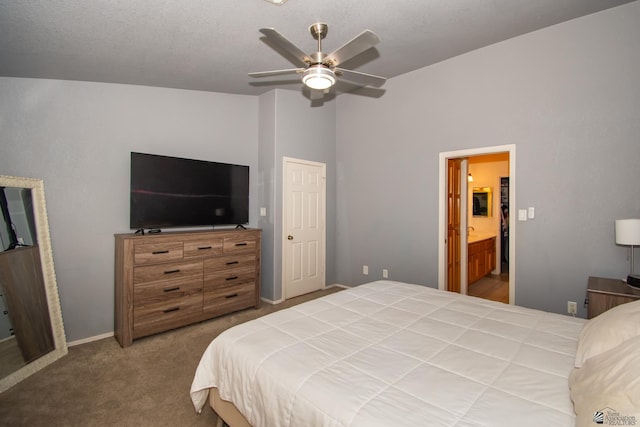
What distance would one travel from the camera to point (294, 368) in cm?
130

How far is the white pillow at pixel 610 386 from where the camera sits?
856mm

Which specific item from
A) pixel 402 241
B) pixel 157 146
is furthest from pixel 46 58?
pixel 402 241

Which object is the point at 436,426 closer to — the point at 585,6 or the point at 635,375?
the point at 635,375

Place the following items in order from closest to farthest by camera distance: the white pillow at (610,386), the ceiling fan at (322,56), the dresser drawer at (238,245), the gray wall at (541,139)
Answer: the white pillow at (610,386) → the ceiling fan at (322,56) → the gray wall at (541,139) → the dresser drawer at (238,245)

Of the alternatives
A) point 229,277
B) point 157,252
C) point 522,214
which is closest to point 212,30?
point 157,252

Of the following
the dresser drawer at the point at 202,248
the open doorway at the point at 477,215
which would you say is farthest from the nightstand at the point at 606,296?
the dresser drawer at the point at 202,248

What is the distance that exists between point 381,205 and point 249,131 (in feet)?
7.28

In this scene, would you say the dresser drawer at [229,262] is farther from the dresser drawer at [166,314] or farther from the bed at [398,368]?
the bed at [398,368]

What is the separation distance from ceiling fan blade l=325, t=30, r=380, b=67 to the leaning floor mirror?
2820mm

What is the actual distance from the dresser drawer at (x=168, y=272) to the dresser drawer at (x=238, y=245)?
0.36 metres

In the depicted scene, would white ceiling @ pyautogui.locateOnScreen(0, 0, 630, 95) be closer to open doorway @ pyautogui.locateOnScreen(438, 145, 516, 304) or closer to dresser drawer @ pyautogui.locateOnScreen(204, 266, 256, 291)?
open doorway @ pyautogui.locateOnScreen(438, 145, 516, 304)

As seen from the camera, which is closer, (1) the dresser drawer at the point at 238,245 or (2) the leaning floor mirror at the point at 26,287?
(2) the leaning floor mirror at the point at 26,287

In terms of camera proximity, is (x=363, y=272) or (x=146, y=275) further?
(x=363, y=272)

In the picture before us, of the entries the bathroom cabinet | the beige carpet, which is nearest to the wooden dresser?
the beige carpet
